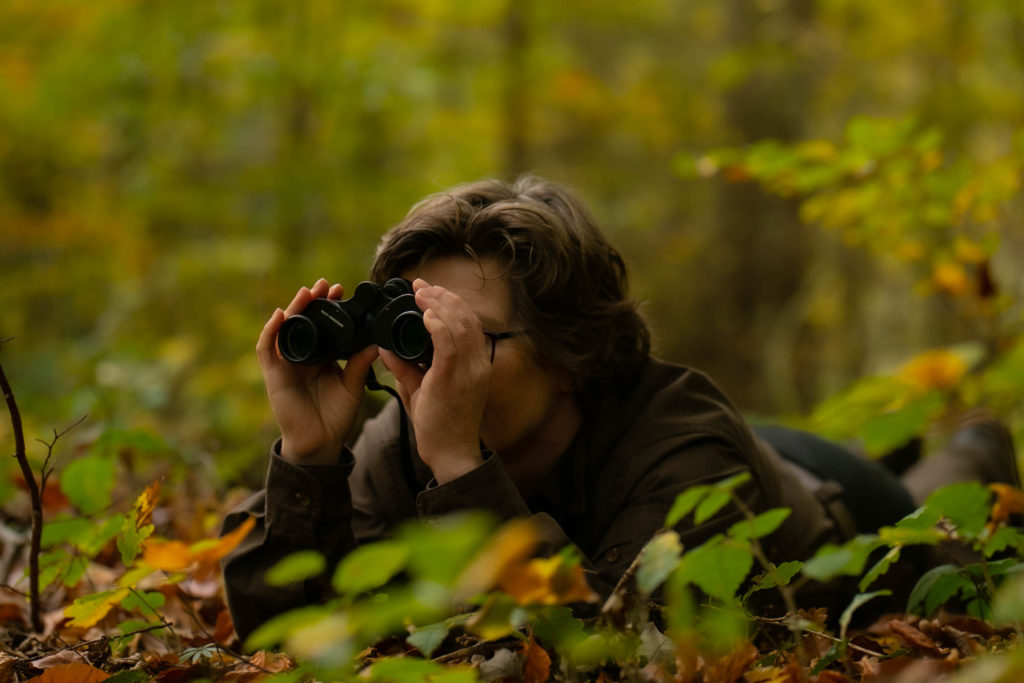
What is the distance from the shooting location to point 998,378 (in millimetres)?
2568

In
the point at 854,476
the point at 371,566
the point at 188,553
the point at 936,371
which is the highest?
the point at 371,566

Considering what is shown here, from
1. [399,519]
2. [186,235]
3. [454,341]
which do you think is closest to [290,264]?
[186,235]

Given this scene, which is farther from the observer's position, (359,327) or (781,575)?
(359,327)

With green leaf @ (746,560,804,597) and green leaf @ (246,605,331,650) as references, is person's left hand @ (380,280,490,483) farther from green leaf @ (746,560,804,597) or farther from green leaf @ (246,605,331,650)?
green leaf @ (246,605,331,650)

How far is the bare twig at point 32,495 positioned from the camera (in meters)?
1.46

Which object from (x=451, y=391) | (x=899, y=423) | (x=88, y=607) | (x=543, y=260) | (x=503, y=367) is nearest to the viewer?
(x=88, y=607)

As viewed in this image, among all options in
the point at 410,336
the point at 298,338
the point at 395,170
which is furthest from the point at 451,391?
the point at 395,170

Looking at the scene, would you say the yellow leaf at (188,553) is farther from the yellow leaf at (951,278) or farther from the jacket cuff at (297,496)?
the yellow leaf at (951,278)

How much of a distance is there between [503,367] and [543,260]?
27cm

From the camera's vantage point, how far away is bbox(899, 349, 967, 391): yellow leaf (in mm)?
3090

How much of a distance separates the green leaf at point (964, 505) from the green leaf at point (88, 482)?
152 centimetres

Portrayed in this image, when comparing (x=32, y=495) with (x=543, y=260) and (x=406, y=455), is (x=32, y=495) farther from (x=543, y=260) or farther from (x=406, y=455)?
(x=543, y=260)

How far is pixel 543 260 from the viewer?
1.94 metres

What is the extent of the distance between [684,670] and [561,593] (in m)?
0.31
